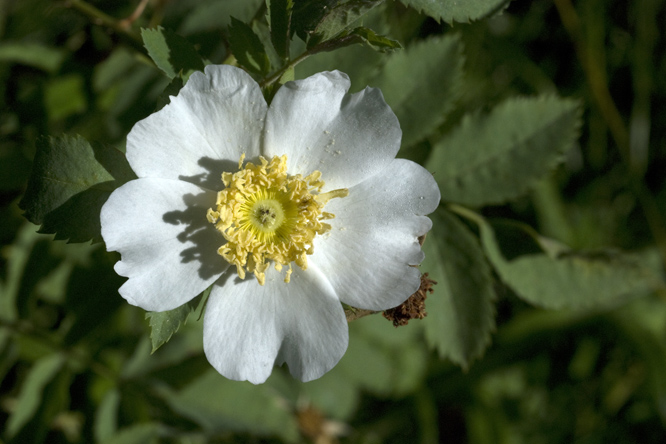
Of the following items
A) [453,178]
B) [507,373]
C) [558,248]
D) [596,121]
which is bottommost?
[507,373]

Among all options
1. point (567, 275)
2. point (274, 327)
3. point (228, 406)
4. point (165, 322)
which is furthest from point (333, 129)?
point (228, 406)

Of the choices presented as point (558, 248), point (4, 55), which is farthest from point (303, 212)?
point (4, 55)

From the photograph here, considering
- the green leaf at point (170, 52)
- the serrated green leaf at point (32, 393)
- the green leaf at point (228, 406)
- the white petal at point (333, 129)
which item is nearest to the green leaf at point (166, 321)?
the white petal at point (333, 129)

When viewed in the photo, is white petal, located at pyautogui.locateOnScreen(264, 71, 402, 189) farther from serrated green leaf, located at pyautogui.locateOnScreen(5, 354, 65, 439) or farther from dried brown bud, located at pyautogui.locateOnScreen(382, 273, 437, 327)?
serrated green leaf, located at pyautogui.locateOnScreen(5, 354, 65, 439)

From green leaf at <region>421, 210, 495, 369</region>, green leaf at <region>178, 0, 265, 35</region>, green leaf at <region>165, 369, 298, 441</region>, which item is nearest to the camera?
green leaf at <region>421, 210, 495, 369</region>

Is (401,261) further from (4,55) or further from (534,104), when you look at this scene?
(4,55)

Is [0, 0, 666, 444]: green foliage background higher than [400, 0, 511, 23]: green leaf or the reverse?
the reverse

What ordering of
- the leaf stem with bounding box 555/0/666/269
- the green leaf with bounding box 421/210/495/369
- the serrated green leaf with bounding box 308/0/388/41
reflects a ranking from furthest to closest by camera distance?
the leaf stem with bounding box 555/0/666/269 < the green leaf with bounding box 421/210/495/369 < the serrated green leaf with bounding box 308/0/388/41

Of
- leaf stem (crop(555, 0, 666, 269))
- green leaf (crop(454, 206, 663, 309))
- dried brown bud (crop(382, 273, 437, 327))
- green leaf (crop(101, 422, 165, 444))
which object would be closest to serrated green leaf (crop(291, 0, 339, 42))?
dried brown bud (crop(382, 273, 437, 327))
